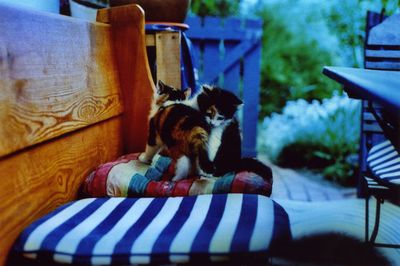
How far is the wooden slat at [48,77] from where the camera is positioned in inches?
43.4

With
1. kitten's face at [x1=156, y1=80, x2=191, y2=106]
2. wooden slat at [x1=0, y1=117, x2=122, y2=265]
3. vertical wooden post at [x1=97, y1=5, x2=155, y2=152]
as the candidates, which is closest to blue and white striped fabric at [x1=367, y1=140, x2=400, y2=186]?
kitten's face at [x1=156, y1=80, x2=191, y2=106]

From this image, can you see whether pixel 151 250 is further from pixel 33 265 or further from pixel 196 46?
pixel 196 46

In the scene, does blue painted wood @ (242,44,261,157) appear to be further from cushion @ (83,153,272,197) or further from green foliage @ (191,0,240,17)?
cushion @ (83,153,272,197)

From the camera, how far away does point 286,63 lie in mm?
6391

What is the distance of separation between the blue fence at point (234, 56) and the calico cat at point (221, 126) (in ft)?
8.63

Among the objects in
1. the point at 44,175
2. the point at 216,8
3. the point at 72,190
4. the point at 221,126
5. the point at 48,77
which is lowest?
the point at 72,190

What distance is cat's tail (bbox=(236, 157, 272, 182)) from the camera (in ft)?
4.93

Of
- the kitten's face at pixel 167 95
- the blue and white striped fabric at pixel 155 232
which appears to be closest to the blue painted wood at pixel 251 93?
the kitten's face at pixel 167 95

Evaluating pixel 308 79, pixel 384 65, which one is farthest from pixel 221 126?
pixel 308 79

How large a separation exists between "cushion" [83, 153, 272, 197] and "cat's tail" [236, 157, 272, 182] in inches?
1.6

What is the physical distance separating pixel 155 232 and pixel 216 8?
4785mm

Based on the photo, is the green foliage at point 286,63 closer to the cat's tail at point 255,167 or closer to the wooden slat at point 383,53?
the wooden slat at point 383,53

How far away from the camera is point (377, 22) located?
270 cm

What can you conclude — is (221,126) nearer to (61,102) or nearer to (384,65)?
(61,102)
